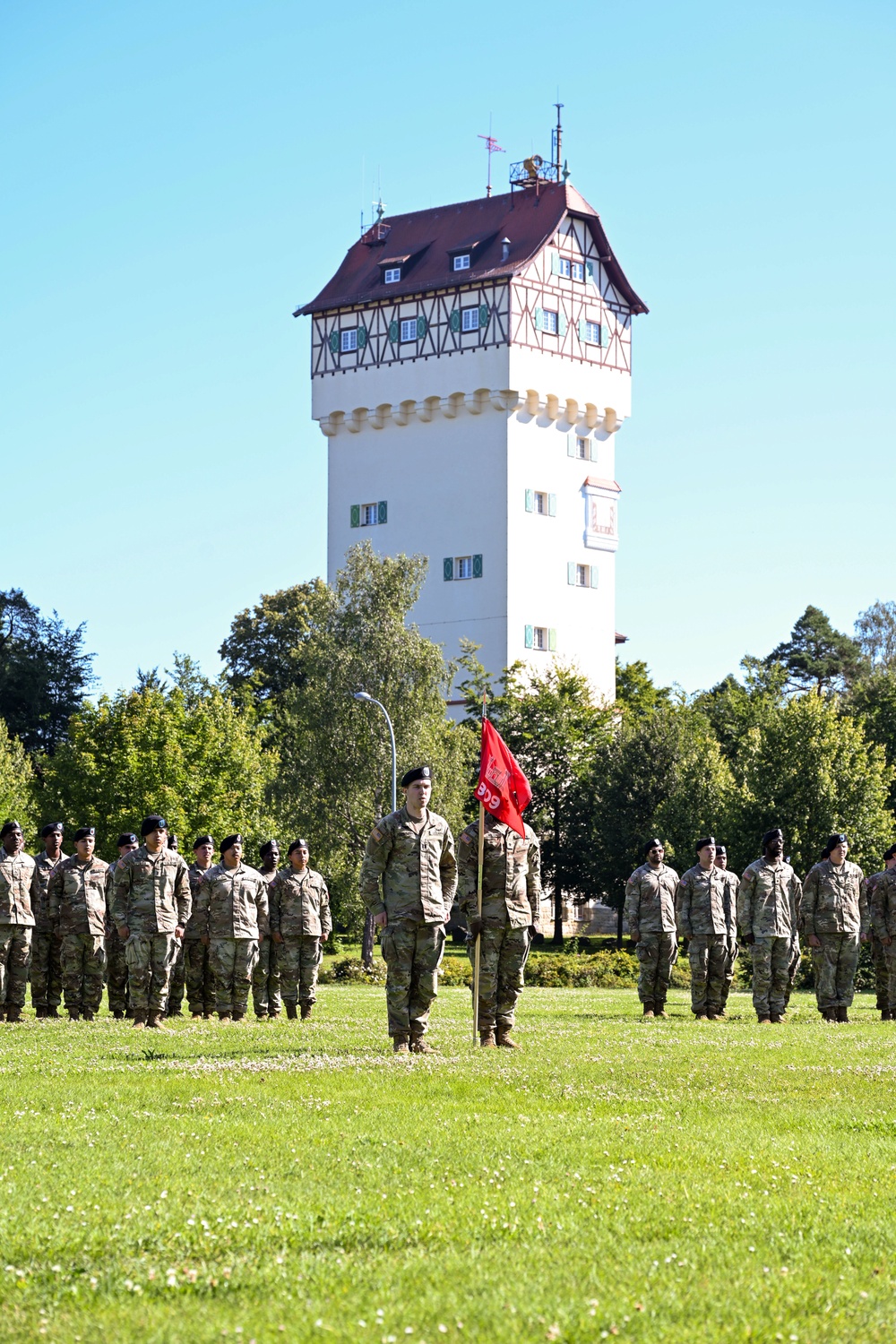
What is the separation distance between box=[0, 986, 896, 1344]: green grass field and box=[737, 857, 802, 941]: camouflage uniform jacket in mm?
8032

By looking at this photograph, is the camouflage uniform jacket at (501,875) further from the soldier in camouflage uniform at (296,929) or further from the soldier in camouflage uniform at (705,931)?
the soldier in camouflage uniform at (705,931)

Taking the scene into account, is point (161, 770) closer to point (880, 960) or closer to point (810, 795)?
point (810, 795)

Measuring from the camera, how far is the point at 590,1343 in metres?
6.43

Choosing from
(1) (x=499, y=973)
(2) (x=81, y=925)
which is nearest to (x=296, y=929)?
(2) (x=81, y=925)

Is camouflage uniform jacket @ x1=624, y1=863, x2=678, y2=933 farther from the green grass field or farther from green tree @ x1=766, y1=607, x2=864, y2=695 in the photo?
green tree @ x1=766, y1=607, x2=864, y2=695

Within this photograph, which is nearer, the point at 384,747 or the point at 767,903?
the point at 767,903

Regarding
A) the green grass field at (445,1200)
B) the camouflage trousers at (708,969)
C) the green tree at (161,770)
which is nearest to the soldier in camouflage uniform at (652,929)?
the camouflage trousers at (708,969)

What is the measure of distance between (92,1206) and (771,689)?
7982 centimetres

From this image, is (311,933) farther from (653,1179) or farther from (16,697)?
(16,697)

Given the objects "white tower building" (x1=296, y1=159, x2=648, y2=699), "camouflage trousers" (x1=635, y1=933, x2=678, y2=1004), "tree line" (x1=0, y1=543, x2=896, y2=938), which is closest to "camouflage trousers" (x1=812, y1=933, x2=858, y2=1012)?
"camouflage trousers" (x1=635, y1=933, x2=678, y2=1004)

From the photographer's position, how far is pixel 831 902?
75.5 ft

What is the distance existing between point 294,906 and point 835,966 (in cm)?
699

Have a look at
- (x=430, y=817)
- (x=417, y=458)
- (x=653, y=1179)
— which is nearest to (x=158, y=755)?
(x=417, y=458)

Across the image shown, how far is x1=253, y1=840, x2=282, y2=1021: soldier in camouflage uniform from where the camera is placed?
75.4ft
